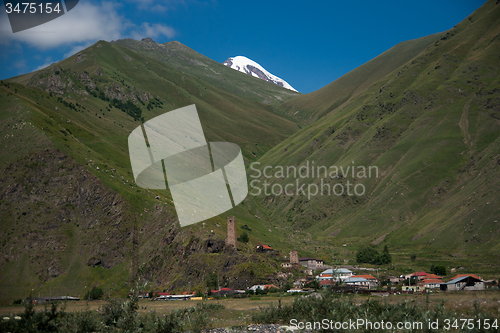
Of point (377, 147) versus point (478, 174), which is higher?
point (377, 147)

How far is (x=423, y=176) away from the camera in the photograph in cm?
14188

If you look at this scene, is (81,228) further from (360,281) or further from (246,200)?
(246,200)

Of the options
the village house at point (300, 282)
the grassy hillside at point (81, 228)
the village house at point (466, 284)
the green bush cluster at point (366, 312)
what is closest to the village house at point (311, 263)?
the grassy hillside at point (81, 228)

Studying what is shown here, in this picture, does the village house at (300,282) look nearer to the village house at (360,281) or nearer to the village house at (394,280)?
the village house at (360,281)

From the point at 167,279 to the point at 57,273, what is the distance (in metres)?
20.8

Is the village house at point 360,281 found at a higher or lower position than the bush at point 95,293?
higher

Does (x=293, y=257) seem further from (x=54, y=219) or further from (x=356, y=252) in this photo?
(x=54, y=219)

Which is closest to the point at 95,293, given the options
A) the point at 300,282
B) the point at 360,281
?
the point at 300,282

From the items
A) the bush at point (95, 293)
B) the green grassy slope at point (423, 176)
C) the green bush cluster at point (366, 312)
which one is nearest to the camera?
the green bush cluster at point (366, 312)

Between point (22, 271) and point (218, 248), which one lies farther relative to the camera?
point (218, 248)

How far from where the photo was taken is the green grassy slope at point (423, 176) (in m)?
107

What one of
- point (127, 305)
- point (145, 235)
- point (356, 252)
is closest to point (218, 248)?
point (145, 235)

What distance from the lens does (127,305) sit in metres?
26.2

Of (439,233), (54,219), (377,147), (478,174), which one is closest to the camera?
(54,219)
